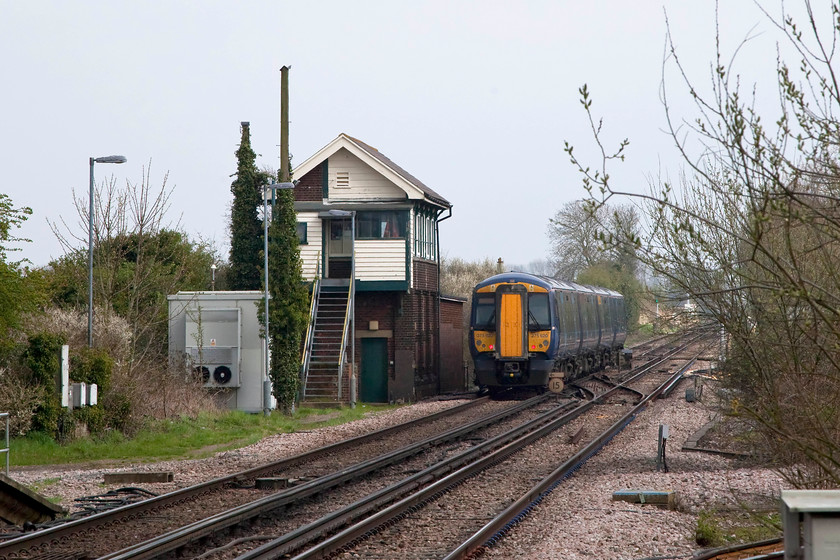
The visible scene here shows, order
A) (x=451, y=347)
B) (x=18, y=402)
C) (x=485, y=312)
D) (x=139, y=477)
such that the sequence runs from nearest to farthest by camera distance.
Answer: (x=139, y=477) → (x=18, y=402) → (x=485, y=312) → (x=451, y=347)

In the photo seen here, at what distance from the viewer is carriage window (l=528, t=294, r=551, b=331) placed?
26906 mm

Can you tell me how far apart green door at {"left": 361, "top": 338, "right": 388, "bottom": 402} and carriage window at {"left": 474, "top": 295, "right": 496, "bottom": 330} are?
3.59m

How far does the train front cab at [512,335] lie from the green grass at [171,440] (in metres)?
5.21

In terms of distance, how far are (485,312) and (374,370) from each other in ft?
14.7

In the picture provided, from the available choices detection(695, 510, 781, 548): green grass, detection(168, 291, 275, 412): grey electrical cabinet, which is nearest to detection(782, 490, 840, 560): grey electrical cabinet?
detection(695, 510, 781, 548): green grass

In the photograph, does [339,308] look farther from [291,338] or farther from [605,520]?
[605,520]

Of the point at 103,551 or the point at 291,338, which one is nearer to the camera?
the point at 103,551

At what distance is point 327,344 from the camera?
29391mm

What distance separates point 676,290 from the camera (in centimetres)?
1412

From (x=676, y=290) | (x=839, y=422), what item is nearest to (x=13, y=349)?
(x=676, y=290)

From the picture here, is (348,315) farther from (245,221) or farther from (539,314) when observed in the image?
(245,221)

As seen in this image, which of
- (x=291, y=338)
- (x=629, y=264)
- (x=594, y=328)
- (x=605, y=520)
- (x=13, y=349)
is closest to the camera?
(x=605, y=520)

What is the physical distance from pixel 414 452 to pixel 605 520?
19.9 ft

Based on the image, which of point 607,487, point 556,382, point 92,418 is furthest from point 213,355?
point 607,487
